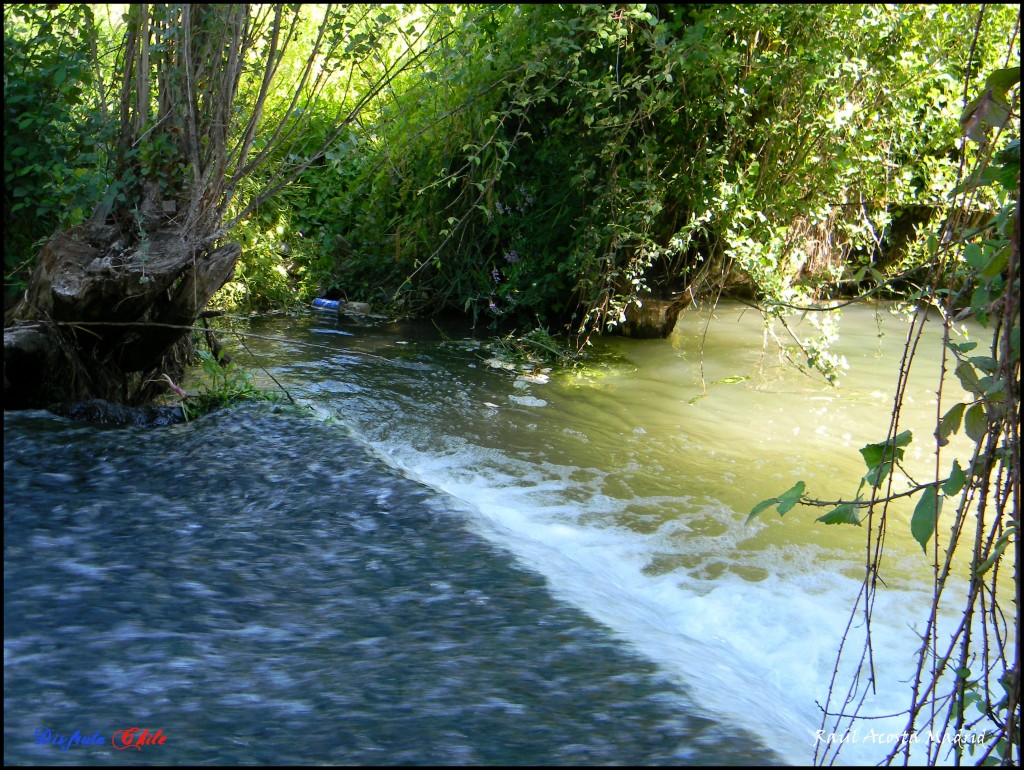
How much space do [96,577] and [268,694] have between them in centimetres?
86

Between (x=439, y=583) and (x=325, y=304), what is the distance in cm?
580

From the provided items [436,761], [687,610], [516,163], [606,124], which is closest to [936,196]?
[606,124]

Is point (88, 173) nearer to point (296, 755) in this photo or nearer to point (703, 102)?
point (296, 755)

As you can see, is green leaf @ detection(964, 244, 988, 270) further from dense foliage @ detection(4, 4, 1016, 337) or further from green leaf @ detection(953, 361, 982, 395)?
dense foliage @ detection(4, 4, 1016, 337)

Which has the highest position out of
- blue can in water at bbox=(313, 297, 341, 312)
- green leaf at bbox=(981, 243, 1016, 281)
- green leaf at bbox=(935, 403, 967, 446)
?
green leaf at bbox=(981, 243, 1016, 281)

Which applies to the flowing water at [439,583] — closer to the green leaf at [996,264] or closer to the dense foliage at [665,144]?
the green leaf at [996,264]

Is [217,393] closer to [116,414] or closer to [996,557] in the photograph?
[116,414]

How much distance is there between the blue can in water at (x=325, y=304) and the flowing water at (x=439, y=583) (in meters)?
2.69

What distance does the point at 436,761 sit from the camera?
2.12 metres

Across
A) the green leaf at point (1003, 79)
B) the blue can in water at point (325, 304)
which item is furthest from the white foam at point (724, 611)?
the blue can in water at point (325, 304)

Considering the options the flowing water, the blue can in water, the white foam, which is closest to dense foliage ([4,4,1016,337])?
the blue can in water

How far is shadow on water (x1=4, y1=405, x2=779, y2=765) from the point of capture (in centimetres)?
220

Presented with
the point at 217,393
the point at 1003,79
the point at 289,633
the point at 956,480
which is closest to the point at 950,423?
the point at 956,480

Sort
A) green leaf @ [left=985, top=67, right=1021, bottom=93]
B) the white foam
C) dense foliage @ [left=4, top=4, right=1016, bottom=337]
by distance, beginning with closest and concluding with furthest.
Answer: green leaf @ [left=985, top=67, right=1021, bottom=93], the white foam, dense foliage @ [left=4, top=4, right=1016, bottom=337]
